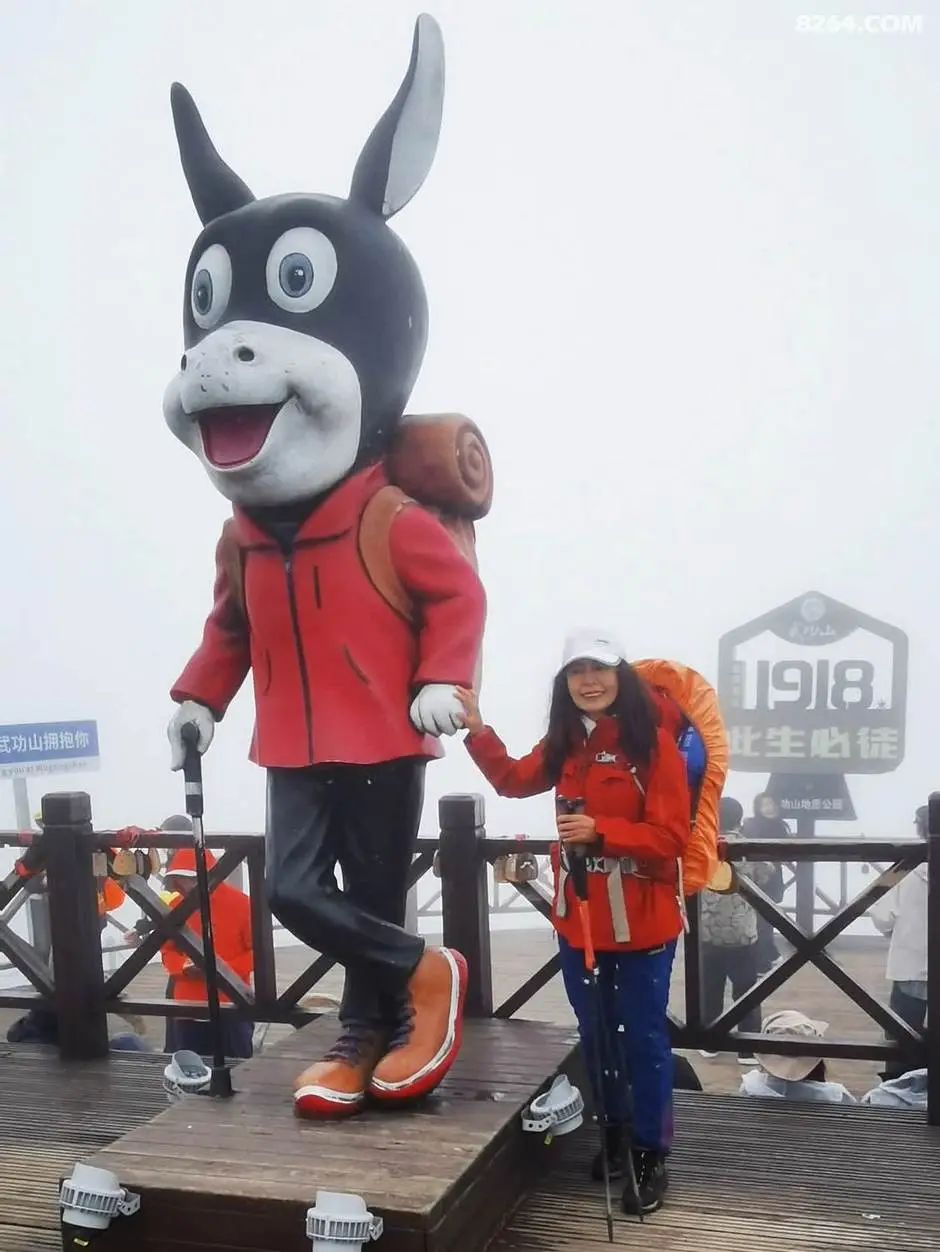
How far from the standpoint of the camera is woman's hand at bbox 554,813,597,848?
2213 millimetres

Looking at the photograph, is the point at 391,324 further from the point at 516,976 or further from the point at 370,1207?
the point at 516,976

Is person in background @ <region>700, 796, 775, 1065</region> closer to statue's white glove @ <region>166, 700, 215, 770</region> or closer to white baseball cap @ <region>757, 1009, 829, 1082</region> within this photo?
white baseball cap @ <region>757, 1009, 829, 1082</region>

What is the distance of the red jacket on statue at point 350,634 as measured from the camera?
238 cm

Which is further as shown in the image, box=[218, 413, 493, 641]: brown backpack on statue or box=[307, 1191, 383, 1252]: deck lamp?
box=[218, 413, 493, 641]: brown backpack on statue

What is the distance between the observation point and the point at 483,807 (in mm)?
3412

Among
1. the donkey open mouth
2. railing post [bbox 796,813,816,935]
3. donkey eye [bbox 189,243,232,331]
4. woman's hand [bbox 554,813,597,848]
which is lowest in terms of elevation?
railing post [bbox 796,813,816,935]

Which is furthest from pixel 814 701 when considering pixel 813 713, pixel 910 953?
pixel 910 953

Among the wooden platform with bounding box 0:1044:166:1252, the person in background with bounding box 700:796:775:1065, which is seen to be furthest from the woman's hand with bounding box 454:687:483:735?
the person in background with bounding box 700:796:775:1065

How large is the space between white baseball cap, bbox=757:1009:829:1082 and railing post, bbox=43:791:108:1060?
2101 mm

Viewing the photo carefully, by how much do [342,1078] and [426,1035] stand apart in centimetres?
20

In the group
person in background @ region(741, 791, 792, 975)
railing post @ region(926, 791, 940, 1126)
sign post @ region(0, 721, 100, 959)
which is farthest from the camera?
sign post @ region(0, 721, 100, 959)

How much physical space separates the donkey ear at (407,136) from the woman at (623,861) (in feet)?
3.57

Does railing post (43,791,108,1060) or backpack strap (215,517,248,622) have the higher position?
backpack strap (215,517,248,622)

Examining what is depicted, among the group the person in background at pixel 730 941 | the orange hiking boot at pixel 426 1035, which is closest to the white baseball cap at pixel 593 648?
the orange hiking boot at pixel 426 1035
